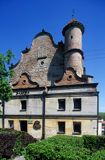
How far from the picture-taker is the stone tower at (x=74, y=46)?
1189 inches

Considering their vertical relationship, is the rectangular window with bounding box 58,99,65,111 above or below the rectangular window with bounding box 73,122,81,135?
above

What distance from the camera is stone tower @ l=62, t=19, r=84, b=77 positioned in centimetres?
3020

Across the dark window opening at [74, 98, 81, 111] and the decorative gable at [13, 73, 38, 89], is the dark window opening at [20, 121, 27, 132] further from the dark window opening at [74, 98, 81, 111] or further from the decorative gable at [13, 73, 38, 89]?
the dark window opening at [74, 98, 81, 111]

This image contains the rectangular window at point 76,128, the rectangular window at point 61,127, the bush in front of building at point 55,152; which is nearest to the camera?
the bush in front of building at point 55,152

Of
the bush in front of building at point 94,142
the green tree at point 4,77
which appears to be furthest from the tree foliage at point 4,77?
the bush in front of building at point 94,142

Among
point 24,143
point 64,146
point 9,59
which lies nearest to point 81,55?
point 9,59

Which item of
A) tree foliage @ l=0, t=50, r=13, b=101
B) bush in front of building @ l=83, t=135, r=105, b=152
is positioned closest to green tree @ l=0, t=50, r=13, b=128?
tree foliage @ l=0, t=50, r=13, b=101

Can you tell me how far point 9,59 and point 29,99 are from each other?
34.1ft

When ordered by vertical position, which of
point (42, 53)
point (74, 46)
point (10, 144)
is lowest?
point (10, 144)

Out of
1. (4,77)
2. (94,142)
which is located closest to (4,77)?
(4,77)

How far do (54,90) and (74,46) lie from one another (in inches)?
234

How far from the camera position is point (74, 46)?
99.9 feet

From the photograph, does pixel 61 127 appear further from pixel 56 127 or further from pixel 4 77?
pixel 4 77

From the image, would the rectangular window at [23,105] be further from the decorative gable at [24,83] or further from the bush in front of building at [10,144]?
the bush in front of building at [10,144]
